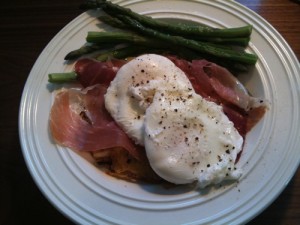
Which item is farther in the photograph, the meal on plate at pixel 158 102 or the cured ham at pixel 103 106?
the cured ham at pixel 103 106

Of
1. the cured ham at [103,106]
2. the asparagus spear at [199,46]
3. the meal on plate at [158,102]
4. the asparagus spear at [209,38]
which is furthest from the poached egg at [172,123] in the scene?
the asparagus spear at [209,38]

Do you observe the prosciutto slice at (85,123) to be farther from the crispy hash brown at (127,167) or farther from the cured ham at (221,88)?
the cured ham at (221,88)

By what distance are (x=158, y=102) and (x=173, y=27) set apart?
73cm

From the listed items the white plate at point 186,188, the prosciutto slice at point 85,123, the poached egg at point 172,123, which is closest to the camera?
the white plate at point 186,188

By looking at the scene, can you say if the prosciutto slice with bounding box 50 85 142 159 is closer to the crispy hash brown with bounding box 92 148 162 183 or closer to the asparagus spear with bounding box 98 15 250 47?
the crispy hash brown with bounding box 92 148 162 183

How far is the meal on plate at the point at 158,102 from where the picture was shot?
87.1 inches

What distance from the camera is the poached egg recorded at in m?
2.18

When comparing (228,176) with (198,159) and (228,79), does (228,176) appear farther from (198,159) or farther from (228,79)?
(228,79)

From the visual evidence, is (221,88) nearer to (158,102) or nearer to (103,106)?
(158,102)

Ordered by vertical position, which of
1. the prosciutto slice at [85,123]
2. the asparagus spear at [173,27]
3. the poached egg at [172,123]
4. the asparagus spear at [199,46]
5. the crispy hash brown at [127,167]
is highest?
the asparagus spear at [173,27]

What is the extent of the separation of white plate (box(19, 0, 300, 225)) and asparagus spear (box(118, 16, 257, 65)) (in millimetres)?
95

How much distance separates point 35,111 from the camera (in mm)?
2518

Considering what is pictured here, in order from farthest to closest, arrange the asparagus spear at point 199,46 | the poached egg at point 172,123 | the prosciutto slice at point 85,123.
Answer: the asparagus spear at point 199,46 → the prosciutto slice at point 85,123 → the poached egg at point 172,123

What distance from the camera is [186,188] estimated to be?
2.24 metres
